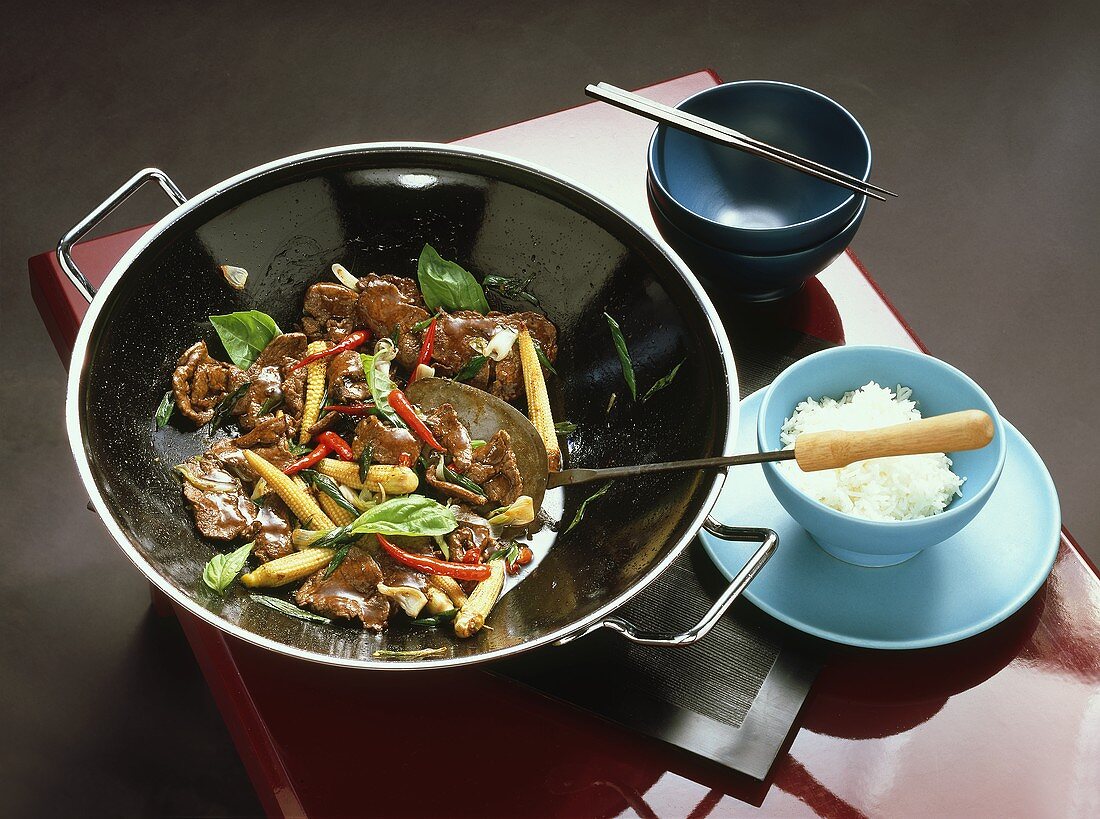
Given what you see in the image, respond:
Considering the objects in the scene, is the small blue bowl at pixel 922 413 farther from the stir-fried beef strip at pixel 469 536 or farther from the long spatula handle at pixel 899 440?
the stir-fried beef strip at pixel 469 536

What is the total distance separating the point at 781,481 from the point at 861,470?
12 cm

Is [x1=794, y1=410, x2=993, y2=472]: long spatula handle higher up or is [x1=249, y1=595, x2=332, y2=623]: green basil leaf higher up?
[x1=794, y1=410, x2=993, y2=472]: long spatula handle

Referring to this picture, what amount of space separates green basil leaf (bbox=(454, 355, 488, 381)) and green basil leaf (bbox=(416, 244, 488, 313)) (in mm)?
103

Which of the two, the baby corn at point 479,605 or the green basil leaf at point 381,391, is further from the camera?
the green basil leaf at point 381,391

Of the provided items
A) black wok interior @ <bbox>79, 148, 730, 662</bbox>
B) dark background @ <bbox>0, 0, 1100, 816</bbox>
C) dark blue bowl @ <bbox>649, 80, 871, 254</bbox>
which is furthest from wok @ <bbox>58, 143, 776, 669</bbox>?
dark background @ <bbox>0, 0, 1100, 816</bbox>

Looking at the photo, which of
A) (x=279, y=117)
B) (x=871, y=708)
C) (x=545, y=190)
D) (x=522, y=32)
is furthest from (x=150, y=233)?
(x=522, y=32)

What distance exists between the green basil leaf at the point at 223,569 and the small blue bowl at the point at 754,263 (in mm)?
760

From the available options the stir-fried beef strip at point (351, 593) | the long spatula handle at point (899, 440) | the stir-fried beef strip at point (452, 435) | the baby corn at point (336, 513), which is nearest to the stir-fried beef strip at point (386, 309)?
the stir-fried beef strip at point (452, 435)

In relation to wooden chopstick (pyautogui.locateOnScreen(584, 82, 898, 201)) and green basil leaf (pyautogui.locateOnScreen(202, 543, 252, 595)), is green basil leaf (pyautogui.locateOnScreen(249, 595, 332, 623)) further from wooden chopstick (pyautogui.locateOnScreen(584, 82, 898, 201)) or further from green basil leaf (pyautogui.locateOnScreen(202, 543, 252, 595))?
wooden chopstick (pyautogui.locateOnScreen(584, 82, 898, 201))

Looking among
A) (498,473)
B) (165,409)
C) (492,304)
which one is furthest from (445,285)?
(165,409)

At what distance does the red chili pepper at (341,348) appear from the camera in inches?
56.1

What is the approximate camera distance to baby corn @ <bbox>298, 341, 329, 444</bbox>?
54.7 inches

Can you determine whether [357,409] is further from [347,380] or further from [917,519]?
[917,519]

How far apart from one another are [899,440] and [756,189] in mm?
737
